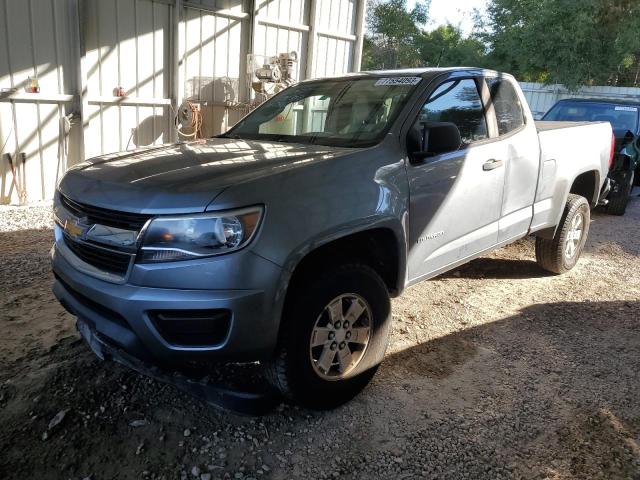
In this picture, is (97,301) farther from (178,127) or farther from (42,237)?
(178,127)

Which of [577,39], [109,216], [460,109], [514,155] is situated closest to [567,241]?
[514,155]

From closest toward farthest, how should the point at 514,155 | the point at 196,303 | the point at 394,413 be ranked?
the point at 196,303 < the point at 394,413 < the point at 514,155

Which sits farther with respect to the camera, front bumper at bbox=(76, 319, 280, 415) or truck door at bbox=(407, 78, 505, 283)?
truck door at bbox=(407, 78, 505, 283)

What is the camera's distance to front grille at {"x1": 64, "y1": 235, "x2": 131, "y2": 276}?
2.46 metres

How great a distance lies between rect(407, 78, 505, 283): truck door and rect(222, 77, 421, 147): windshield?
23 centimetres

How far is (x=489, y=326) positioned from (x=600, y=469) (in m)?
1.66

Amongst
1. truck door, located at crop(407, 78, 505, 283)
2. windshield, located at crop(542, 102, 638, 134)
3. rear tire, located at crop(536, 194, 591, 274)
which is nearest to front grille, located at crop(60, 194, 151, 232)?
truck door, located at crop(407, 78, 505, 283)

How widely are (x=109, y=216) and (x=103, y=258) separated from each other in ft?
0.67

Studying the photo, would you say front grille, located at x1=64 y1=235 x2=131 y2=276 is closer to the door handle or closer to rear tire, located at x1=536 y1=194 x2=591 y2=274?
the door handle

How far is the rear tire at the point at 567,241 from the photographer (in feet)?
16.8

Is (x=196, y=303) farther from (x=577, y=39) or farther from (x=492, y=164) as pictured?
(x=577, y=39)

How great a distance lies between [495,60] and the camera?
25.1 meters

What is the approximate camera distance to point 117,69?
7918mm

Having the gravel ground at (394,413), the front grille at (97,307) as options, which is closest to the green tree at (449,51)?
the gravel ground at (394,413)
